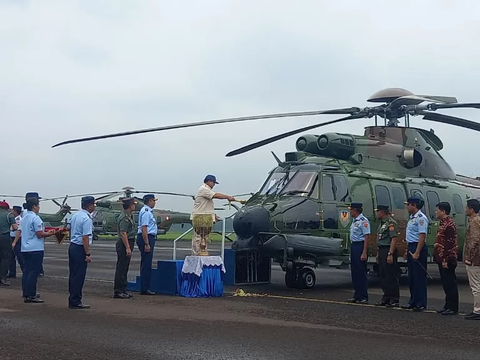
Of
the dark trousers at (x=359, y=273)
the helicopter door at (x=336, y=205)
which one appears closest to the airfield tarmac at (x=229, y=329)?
the dark trousers at (x=359, y=273)

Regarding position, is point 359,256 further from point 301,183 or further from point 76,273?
point 76,273

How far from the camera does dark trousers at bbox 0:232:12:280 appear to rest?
13383mm

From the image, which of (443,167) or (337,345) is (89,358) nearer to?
(337,345)

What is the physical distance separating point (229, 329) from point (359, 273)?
12.2 feet

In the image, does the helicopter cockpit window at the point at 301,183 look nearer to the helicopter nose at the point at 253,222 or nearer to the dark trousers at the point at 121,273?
the helicopter nose at the point at 253,222

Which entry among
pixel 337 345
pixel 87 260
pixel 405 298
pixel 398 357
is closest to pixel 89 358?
pixel 337 345

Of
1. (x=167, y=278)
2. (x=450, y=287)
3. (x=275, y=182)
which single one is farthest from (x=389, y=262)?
(x=167, y=278)

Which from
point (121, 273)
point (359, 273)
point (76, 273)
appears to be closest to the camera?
point (76, 273)

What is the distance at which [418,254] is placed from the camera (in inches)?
378

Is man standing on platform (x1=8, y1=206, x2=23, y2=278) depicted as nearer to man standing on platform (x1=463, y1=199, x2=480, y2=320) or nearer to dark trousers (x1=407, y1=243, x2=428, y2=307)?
dark trousers (x1=407, y1=243, x2=428, y2=307)

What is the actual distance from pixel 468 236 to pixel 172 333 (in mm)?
4421

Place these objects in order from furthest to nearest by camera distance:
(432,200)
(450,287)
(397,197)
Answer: (432,200)
(397,197)
(450,287)

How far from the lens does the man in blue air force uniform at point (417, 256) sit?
31.3ft

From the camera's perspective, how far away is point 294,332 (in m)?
7.39
